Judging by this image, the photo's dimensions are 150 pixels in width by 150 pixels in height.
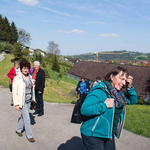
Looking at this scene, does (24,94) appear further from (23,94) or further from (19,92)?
(19,92)

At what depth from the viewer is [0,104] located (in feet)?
25.5

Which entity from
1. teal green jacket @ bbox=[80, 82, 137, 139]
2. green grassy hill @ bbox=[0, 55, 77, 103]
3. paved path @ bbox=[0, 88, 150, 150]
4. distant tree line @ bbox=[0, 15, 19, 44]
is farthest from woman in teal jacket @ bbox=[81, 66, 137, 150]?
distant tree line @ bbox=[0, 15, 19, 44]

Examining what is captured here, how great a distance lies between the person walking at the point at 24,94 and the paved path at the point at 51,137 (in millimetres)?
284

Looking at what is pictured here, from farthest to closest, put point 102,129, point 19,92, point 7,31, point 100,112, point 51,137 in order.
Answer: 1. point 7,31
2. point 51,137
3. point 19,92
4. point 102,129
5. point 100,112

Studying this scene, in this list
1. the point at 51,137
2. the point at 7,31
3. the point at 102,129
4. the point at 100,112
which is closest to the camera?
the point at 100,112

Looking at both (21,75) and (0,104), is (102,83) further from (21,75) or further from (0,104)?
(0,104)

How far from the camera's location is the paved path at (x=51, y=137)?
4.42 meters

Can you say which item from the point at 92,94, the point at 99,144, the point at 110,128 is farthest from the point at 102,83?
the point at 99,144

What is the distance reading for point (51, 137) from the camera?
16.1 ft

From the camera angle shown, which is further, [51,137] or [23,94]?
[51,137]

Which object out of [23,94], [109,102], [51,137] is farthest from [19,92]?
[109,102]

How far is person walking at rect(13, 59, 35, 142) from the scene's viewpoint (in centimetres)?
447

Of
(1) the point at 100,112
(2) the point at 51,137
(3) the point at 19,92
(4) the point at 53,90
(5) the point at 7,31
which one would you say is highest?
(5) the point at 7,31

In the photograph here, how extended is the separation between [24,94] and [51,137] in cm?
138
